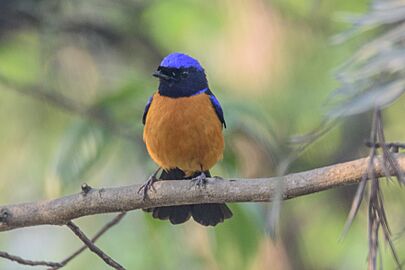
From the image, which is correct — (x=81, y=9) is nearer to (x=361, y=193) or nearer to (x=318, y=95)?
(x=318, y=95)

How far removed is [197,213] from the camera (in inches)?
146

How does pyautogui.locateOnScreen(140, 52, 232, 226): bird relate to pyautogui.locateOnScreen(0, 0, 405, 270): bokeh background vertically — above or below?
below

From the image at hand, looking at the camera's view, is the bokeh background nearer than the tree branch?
No

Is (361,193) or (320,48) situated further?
(320,48)

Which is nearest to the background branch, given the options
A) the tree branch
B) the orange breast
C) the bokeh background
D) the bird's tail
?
the tree branch

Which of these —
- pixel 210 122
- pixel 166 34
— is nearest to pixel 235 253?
pixel 210 122

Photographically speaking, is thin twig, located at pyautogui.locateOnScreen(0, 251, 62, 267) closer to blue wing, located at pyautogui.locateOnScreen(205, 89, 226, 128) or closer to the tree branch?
the tree branch

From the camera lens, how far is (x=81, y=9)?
6664mm

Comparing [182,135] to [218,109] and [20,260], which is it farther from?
[20,260]

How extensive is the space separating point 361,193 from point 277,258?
4.21m

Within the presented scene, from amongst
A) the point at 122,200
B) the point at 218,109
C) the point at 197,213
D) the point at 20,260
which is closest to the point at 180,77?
the point at 218,109

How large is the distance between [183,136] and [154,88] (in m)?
0.79

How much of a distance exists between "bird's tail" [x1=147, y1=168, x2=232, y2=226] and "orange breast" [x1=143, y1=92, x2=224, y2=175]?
28cm

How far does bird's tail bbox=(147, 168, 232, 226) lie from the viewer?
144 inches
